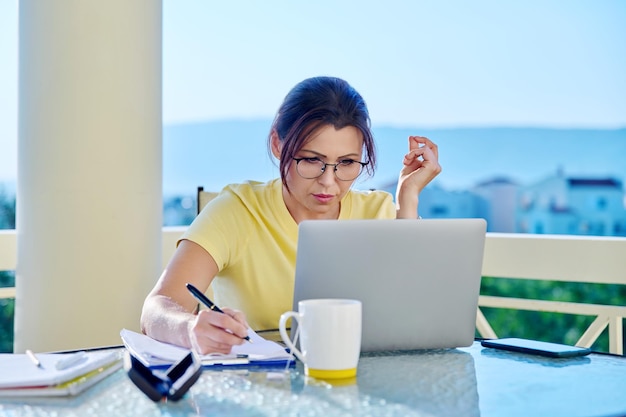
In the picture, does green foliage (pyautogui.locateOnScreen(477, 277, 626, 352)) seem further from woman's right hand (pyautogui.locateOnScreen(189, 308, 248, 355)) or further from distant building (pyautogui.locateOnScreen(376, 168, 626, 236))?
woman's right hand (pyautogui.locateOnScreen(189, 308, 248, 355))

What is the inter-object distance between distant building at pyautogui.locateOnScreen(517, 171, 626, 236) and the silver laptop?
7314 mm

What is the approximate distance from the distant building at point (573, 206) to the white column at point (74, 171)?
6678 millimetres

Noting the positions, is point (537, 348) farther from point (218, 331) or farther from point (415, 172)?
point (415, 172)

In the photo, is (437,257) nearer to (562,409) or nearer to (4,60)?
(562,409)

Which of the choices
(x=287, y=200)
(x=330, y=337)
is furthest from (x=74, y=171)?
(x=330, y=337)

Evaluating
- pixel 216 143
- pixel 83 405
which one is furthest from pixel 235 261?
pixel 216 143

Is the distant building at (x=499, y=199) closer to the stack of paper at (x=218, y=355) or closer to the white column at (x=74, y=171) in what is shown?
the white column at (x=74, y=171)

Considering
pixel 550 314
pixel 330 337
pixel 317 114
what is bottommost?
pixel 550 314

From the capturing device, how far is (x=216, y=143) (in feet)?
22.0

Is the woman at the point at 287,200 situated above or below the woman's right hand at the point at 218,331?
above

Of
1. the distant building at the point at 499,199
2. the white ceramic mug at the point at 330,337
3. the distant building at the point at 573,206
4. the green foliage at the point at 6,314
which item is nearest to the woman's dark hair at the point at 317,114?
the white ceramic mug at the point at 330,337

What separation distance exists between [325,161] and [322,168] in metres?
0.02

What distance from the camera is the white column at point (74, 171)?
221 centimetres

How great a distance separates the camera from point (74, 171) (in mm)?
2203
